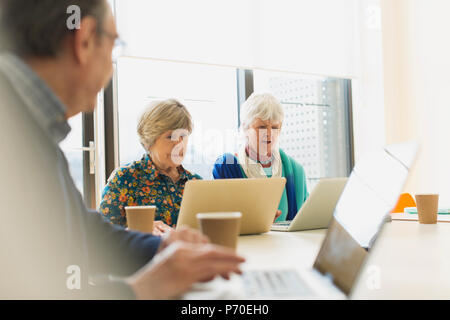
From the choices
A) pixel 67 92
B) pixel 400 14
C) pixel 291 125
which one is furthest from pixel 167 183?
pixel 400 14

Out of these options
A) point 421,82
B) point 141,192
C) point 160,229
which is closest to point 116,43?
point 160,229

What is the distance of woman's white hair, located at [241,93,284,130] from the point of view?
7.60 feet

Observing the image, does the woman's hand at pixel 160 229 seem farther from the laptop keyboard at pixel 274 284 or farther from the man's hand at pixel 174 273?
the man's hand at pixel 174 273

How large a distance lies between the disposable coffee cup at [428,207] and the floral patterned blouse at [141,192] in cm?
99

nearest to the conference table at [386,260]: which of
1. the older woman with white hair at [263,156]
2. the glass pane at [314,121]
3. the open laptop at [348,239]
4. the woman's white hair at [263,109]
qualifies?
the open laptop at [348,239]

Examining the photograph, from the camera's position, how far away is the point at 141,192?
1883mm

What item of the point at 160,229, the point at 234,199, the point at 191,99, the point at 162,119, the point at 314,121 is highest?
the point at 191,99

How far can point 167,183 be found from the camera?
1.96 metres

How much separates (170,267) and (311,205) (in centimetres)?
89

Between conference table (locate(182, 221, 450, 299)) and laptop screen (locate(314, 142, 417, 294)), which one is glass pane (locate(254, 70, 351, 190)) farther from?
laptop screen (locate(314, 142, 417, 294))

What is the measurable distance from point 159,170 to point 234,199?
820 mm

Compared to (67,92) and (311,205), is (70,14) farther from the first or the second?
(311,205)

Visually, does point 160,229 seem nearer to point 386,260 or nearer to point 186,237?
point 186,237

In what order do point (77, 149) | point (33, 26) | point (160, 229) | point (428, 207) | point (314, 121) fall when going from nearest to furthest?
point (33, 26), point (160, 229), point (428, 207), point (77, 149), point (314, 121)
